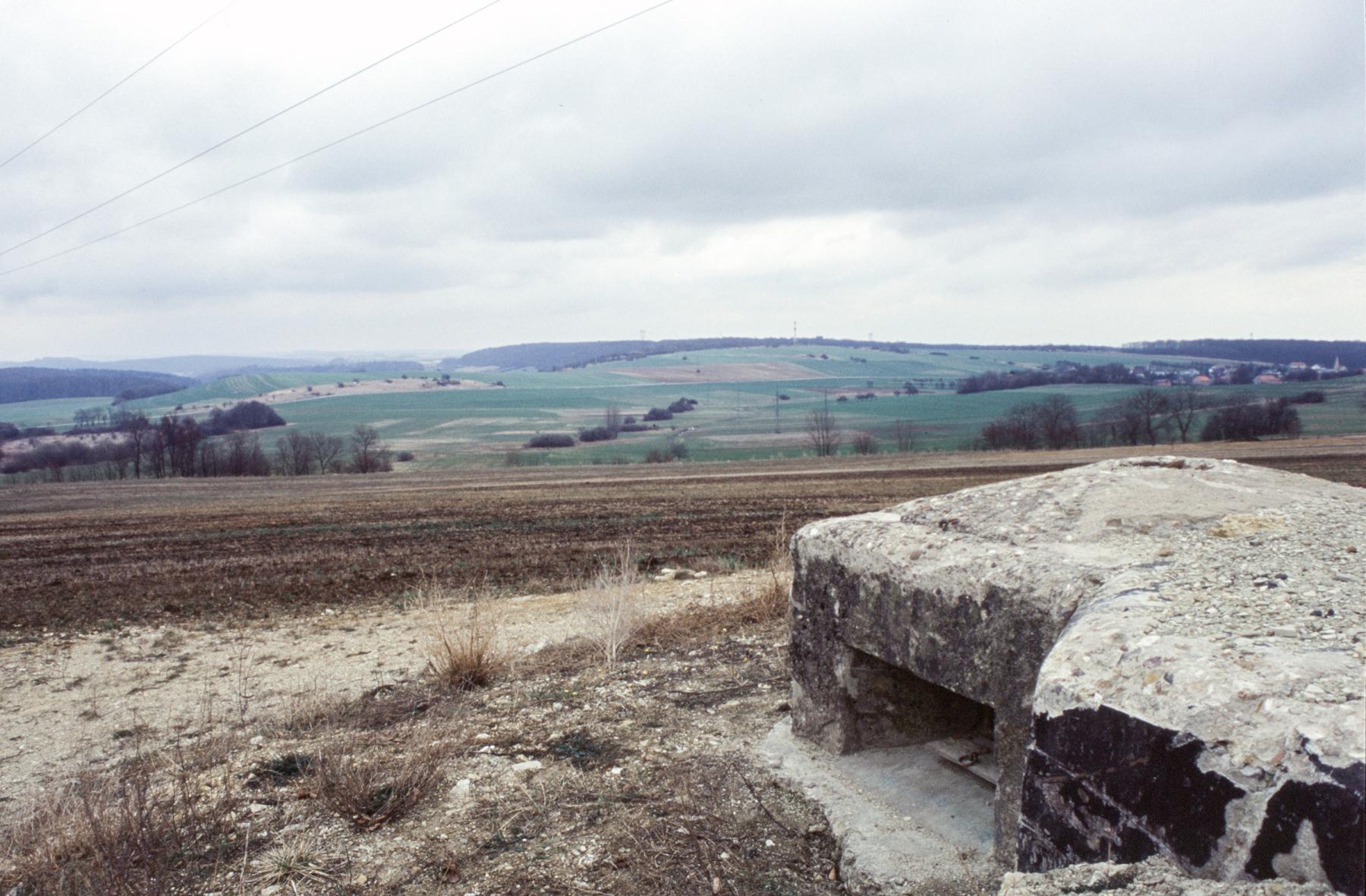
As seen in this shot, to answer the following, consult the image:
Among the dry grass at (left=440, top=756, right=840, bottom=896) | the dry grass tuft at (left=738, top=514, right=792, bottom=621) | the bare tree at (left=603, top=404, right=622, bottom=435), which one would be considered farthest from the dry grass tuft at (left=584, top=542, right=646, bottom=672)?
the bare tree at (left=603, top=404, right=622, bottom=435)

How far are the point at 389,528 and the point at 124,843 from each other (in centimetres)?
1778

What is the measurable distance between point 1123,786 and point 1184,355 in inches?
5600

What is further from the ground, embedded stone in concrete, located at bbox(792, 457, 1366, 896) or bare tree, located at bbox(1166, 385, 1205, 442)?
embedded stone in concrete, located at bbox(792, 457, 1366, 896)

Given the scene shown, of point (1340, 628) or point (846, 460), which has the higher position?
point (1340, 628)

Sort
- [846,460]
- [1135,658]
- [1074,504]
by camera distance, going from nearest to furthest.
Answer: [1135,658] < [1074,504] < [846,460]

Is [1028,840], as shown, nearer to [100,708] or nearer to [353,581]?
[100,708]

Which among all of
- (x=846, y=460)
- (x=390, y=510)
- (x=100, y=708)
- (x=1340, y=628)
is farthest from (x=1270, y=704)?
(x=846, y=460)

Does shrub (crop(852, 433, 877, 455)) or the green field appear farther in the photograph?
the green field

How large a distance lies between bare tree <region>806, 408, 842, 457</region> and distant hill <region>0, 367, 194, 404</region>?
4320 inches

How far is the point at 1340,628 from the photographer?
7.64ft

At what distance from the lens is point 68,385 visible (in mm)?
152500

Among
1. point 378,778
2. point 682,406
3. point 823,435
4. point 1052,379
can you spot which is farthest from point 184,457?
point 1052,379

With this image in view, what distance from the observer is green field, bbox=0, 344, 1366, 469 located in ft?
214

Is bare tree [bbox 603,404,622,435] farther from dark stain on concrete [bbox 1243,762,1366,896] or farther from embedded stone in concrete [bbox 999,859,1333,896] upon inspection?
dark stain on concrete [bbox 1243,762,1366,896]
